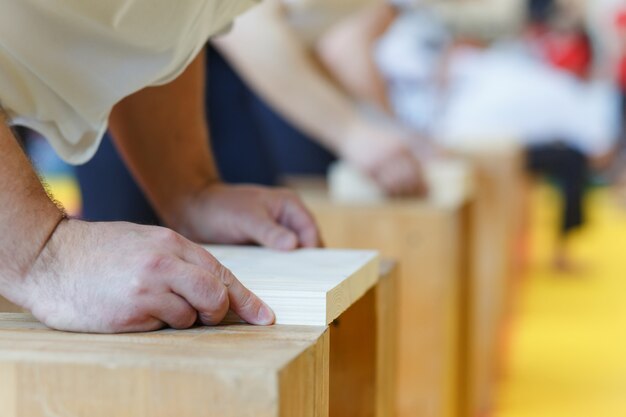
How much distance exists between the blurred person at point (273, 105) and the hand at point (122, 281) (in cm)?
61

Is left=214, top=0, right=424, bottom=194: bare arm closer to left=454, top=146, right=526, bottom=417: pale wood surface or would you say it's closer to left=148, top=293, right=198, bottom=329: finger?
left=454, top=146, right=526, bottom=417: pale wood surface

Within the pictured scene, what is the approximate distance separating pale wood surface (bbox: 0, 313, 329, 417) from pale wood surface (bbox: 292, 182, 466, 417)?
799 millimetres

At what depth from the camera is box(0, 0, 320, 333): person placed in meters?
0.52

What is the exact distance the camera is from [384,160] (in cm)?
140

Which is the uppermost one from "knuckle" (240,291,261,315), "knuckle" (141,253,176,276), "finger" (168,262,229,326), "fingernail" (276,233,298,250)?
"knuckle" (141,253,176,276)

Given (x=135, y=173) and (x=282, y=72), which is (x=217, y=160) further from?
(x=135, y=173)

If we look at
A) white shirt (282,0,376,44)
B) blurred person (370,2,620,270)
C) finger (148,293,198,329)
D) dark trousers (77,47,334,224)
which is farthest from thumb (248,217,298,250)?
blurred person (370,2,620,270)

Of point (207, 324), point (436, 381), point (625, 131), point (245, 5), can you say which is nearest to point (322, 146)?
point (436, 381)

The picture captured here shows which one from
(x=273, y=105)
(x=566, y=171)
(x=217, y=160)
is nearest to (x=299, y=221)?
(x=217, y=160)

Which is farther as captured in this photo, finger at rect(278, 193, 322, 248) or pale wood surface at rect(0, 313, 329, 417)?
finger at rect(278, 193, 322, 248)

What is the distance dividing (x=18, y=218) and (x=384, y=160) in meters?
0.91

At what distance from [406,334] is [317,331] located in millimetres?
803

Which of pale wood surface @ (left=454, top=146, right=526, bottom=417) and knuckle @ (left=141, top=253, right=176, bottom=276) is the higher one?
knuckle @ (left=141, top=253, right=176, bottom=276)

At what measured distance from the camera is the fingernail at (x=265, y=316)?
555 mm
